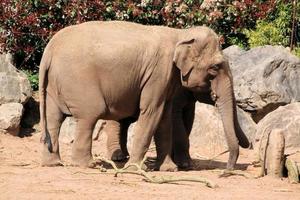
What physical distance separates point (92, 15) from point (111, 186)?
24.3 ft

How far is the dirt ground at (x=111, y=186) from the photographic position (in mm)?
8945

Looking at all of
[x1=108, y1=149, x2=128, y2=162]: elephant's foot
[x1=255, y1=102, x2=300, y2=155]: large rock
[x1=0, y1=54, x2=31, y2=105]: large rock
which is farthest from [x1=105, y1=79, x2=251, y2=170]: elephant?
[x1=0, y1=54, x2=31, y2=105]: large rock

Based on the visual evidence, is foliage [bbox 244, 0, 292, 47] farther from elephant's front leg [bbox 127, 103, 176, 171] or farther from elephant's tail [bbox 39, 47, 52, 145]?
elephant's tail [bbox 39, 47, 52, 145]

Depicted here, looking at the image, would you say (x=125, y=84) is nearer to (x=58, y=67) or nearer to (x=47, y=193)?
(x=58, y=67)

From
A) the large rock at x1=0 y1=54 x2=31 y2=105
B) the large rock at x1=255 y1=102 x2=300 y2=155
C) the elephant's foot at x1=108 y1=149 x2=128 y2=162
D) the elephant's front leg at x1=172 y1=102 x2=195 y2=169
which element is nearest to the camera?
the elephant's front leg at x1=172 y1=102 x2=195 y2=169

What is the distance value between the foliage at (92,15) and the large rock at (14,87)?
3.71ft

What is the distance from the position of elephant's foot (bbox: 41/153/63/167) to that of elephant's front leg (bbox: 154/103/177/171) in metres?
1.30

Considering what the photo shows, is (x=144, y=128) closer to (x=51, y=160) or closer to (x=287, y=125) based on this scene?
(x=51, y=160)

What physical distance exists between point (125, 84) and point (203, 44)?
3.73 ft

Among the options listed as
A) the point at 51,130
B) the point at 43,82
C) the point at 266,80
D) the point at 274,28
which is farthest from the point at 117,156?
the point at 274,28

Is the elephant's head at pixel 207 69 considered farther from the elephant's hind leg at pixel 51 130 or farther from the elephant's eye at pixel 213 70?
the elephant's hind leg at pixel 51 130

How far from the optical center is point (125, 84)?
1113 centimetres

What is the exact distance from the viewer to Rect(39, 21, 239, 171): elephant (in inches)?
432

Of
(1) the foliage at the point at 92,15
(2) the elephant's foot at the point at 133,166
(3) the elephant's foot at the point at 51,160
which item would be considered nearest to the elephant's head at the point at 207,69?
(2) the elephant's foot at the point at 133,166
